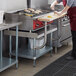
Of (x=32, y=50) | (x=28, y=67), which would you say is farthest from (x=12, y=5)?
(x=28, y=67)

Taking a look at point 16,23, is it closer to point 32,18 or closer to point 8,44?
point 32,18

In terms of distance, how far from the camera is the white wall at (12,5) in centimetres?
381

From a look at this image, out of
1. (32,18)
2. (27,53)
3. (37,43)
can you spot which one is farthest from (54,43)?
(32,18)

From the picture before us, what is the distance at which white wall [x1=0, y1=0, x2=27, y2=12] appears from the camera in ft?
12.5

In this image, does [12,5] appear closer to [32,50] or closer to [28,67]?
[32,50]

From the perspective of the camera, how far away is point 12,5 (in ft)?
13.3

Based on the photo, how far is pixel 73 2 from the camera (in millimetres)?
3756

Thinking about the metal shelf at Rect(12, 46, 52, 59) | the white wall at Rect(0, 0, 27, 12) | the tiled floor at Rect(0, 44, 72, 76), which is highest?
the white wall at Rect(0, 0, 27, 12)

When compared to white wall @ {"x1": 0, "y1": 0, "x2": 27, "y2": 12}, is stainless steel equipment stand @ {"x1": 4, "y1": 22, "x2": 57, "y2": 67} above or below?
below

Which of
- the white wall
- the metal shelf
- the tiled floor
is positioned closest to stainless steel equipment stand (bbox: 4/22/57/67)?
the metal shelf

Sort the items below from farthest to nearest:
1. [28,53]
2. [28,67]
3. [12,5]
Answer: [12,5], [28,53], [28,67]

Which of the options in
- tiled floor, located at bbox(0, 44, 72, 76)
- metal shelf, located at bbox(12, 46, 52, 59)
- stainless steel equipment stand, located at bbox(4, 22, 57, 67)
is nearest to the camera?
tiled floor, located at bbox(0, 44, 72, 76)

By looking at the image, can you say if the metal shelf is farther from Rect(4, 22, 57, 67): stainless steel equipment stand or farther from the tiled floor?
the tiled floor

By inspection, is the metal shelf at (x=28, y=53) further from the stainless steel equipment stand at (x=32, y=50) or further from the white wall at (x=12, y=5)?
the white wall at (x=12, y=5)
